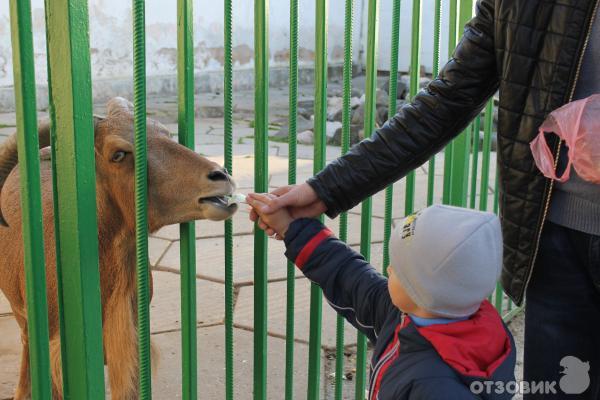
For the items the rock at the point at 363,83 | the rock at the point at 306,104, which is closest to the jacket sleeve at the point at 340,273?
the rock at the point at 363,83

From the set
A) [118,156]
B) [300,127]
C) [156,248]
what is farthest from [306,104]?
[118,156]

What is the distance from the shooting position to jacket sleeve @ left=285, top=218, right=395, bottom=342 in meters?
1.91

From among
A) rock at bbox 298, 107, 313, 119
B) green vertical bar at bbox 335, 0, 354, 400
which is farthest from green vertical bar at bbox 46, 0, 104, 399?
rock at bbox 298, 107, 313, 119

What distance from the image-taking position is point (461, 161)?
335 centimetres

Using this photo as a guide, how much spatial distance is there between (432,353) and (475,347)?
0.09 meters

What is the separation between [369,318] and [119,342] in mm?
1187

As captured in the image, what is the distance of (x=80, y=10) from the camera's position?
5.27ft

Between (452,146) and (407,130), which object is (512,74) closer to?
(407,130)

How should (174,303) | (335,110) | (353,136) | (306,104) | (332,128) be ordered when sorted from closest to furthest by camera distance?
(174,303) < (353,136) < (332,128) < (335,110) < (306,104)

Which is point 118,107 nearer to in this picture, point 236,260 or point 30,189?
point 30,189

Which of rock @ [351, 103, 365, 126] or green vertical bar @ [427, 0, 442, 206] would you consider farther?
rock @ [351, 103, 365, 126]

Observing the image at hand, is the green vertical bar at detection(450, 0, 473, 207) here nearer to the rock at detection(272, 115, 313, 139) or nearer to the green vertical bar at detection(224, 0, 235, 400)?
the green vertical bar at detection(224, 0, 235, 400)

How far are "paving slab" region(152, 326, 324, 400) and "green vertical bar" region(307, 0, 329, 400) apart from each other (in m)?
0.82

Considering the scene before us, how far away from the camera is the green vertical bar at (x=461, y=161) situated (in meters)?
3.33
